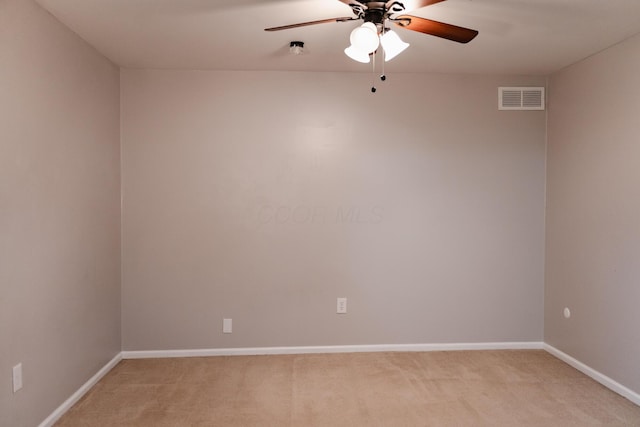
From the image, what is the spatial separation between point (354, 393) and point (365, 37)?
2.26 m

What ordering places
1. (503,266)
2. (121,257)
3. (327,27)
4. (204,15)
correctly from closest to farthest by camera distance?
(204,15), (327,27), (121,257), (503,266)

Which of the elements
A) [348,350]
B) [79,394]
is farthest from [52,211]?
[348,350]

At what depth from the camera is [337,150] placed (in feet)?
12.5

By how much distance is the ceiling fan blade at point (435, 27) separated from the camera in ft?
6.75

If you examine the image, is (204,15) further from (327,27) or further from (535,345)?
(535,345)

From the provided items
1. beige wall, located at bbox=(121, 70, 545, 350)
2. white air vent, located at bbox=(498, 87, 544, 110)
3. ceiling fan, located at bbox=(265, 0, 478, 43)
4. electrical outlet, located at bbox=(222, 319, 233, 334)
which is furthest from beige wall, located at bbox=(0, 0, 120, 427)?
white air vent, located at bbox=(498, 87, 544, 110)

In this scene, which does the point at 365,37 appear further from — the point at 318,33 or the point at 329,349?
the point at 329,349

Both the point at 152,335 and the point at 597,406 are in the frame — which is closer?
the point at 597,406

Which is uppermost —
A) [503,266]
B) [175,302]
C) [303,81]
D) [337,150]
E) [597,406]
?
[303,81]

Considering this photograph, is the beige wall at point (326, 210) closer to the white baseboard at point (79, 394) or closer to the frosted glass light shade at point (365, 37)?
the white baseboard at point (79, 394)

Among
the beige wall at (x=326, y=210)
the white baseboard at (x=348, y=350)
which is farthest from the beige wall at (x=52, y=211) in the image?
the beige wall at (x=326, y=210)

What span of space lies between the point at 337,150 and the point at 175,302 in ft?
6.10

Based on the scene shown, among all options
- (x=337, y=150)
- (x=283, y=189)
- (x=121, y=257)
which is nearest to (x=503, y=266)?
(x=337, y=150)

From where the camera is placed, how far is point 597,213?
325 cm
